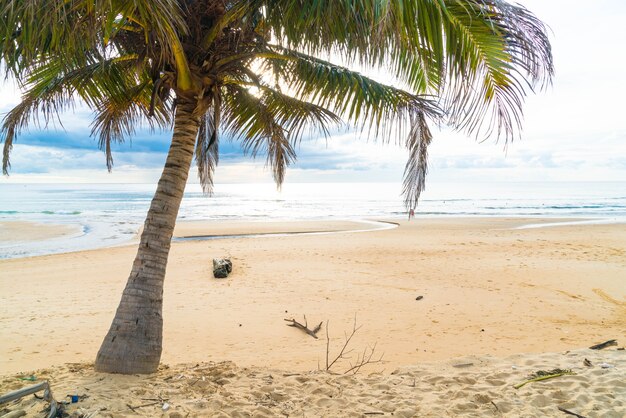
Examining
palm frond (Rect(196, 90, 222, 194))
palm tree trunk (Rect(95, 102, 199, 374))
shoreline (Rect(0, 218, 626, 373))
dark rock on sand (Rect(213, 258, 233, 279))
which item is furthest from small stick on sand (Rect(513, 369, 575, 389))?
dark rock on sand (Rect(213, 258, 233, 279))

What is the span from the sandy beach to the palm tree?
5.78ft

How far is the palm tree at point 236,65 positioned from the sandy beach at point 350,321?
1.76m

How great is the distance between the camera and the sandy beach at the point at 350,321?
4137 millimetres

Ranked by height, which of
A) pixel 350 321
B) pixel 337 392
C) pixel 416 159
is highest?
pixel 416 159

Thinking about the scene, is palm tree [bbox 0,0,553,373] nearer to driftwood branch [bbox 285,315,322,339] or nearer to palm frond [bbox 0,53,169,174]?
palm frond [bbox 0,53,169,174]

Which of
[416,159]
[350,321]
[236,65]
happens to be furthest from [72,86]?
[350,321]

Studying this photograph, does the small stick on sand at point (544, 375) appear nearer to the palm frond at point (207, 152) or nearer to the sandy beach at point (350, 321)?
the sandy beach at point (350, 321)

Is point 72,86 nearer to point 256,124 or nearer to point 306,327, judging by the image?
point 256,124

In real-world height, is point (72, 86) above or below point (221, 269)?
above

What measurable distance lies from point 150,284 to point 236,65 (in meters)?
2.45

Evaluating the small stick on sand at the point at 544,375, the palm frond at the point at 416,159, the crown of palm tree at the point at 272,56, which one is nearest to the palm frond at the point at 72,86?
the crown of palm tree at the point at 272,56

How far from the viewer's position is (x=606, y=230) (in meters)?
22.8

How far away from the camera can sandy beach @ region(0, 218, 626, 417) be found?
414 centimetres

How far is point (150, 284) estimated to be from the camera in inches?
167
